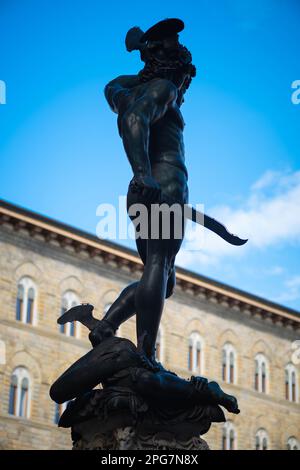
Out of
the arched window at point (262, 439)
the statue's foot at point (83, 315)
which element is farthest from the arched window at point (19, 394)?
the statue's foot at point (83, 315)

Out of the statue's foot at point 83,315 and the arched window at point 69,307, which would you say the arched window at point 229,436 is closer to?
the arched window at point 69,307

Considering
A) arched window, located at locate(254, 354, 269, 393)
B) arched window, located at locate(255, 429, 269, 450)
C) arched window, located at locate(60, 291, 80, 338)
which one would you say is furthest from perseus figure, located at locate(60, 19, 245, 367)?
arched window, located at locate(254, 354, 269, 393)

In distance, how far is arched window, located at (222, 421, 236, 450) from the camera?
37.8 m

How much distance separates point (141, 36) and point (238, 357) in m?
33.0

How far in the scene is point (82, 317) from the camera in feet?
22.2

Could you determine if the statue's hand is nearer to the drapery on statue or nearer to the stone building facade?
the drapery on statue

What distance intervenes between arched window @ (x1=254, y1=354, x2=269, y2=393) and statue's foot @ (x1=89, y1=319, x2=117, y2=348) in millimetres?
34198

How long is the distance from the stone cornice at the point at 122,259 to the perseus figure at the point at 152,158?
86.5ft

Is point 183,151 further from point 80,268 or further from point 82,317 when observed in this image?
point 80,268

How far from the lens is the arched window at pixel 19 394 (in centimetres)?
3250

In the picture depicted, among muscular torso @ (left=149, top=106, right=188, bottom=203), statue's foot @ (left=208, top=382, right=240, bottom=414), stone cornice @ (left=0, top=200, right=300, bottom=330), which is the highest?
stone cornice @ (left=0, top=200, right=300, bottom=330)

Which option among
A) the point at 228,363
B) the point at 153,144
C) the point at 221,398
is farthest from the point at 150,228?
the point at 228,363

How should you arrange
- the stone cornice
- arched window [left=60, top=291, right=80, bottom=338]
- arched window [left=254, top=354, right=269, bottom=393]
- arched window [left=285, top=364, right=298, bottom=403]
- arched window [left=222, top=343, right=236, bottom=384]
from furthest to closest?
arched window [left=285, top=364, right=298, bottom=403], arched window [left=254, top=354, right=269, bottom=393], arched window [left=222, top=343, right=236, bottom=384], arched window [left=60, top=291, right=80, bottom=338], the stone cornice

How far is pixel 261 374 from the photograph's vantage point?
40.6 m
